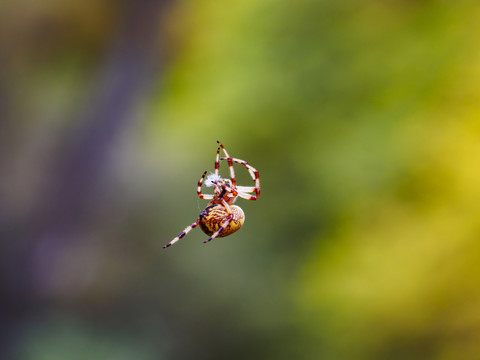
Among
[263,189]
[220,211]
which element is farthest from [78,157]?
[220,211]

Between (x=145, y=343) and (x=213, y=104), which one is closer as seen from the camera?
(x=145, y=343)

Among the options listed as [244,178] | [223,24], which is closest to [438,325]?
[244,178]

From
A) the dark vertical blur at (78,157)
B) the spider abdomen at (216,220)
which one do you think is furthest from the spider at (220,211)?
the dark vertical blur at (78,157)

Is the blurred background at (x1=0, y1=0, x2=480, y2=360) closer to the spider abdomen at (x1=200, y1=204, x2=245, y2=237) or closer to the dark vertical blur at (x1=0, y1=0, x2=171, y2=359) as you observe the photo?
the dark vertical blur at (x1=0, y1=0, x2=171, y2=359)

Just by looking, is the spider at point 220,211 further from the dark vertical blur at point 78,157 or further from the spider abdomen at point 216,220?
the dark vertical blur at point 78,157

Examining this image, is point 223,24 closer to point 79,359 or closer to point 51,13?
point 51,13

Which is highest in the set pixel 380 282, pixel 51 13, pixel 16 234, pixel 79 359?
pixel 51 13

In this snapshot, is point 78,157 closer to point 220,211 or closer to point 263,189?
point 263,189

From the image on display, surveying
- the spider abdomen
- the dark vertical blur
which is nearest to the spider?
the spider abdomen
